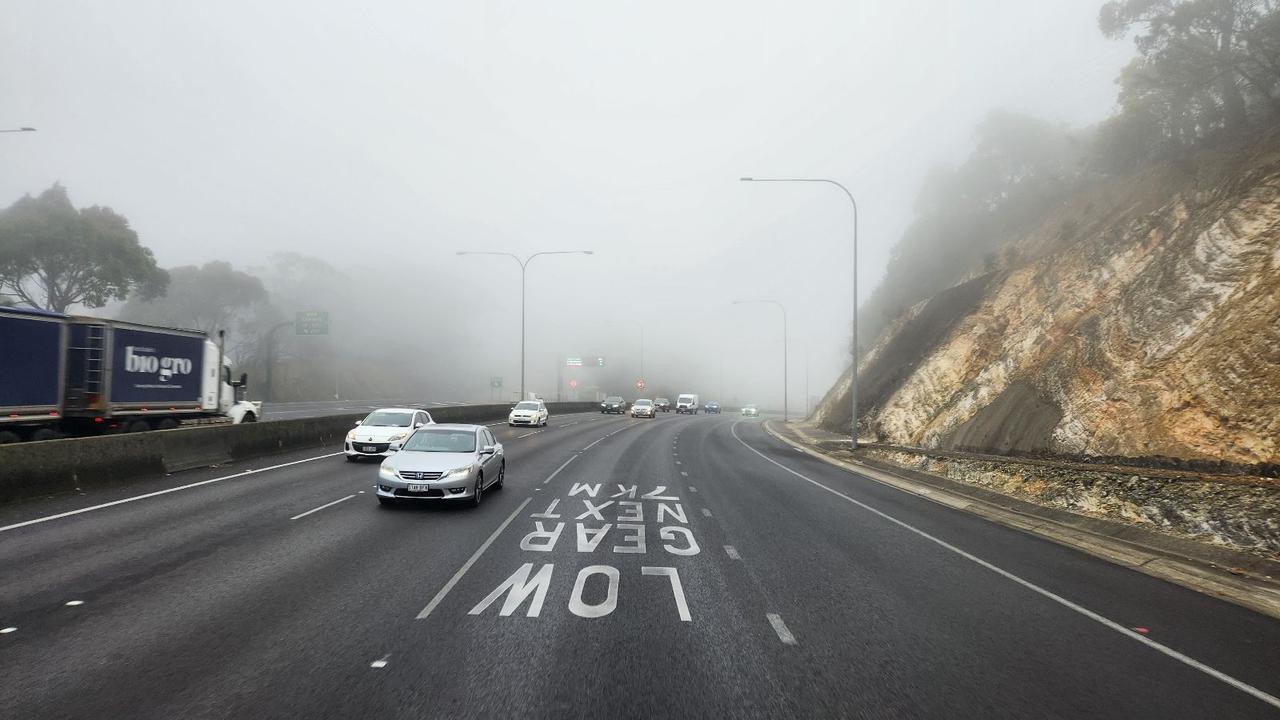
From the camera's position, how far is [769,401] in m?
155

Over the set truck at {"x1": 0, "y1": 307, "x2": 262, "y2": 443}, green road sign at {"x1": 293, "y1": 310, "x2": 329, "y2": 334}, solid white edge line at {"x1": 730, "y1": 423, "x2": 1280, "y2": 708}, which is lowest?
solid white edge line at {"x1": 730, "y1": 423, "x2": 1280, "y2": 708}

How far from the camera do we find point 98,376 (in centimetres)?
1673

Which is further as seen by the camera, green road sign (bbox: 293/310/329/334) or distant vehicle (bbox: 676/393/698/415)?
distant vehicle (bbox: 676/393/698/415)

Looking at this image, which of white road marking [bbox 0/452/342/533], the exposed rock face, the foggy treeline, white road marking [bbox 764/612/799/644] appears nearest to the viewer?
white road marking [bbox 764/612/799/644]

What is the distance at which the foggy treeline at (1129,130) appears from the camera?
21.4 metres

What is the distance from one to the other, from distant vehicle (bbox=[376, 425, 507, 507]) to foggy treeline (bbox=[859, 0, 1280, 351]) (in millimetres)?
23158

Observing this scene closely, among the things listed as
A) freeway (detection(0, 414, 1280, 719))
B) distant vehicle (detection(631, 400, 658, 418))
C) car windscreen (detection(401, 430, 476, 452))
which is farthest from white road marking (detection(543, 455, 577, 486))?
distant vehicle (detection(631, 400, 658, 418))

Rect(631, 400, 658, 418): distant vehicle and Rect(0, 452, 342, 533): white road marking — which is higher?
Rect(631, 400, 658, 418): distant vehicle

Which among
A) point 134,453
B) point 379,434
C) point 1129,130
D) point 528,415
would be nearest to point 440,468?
point 379,434

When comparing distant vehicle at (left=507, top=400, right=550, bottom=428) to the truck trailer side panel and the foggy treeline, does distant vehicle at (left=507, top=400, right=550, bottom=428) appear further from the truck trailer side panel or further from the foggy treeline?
the foggy treeline

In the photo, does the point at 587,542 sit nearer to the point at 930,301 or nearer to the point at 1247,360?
the point at 1247,360

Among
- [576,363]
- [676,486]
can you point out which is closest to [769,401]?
[576,363]

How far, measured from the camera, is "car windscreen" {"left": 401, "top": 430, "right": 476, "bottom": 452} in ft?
40.5

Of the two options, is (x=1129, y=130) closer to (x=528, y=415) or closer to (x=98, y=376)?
(x=528, y=415)
